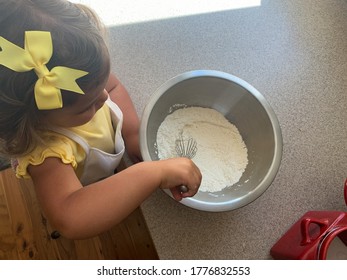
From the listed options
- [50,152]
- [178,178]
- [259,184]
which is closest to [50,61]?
[50,152]

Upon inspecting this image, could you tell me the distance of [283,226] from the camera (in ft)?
2.24

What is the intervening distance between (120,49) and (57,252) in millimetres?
522

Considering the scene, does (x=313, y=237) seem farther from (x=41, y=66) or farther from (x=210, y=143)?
(x=41, y=66)

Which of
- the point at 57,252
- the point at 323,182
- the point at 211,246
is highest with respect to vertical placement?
the point at 323,182

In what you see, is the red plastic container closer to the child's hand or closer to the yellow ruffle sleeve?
the child's hand

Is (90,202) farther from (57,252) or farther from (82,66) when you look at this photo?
(57,252)

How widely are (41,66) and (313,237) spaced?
460 millimetres

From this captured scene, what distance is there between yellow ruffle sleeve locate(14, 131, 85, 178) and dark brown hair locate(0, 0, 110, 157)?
0.03m

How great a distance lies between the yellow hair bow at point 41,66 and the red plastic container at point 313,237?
398mm

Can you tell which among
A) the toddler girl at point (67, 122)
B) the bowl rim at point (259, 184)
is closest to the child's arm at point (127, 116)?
the toddler girl at point (67, 122)

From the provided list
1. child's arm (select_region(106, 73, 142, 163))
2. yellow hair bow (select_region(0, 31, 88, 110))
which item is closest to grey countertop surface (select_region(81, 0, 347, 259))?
child's arm (select_region(106, 73, 142, 163))

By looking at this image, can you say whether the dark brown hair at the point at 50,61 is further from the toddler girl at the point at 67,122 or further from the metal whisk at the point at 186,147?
the metal whisk at the point at 186,147

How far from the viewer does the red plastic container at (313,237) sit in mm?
548

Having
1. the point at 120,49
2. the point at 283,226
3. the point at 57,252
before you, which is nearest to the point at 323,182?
the point at 283,226
